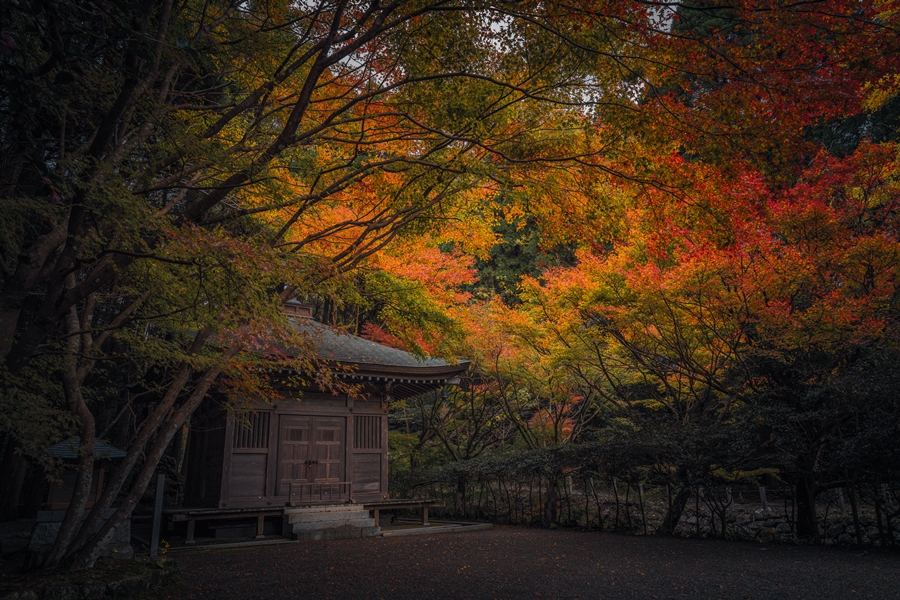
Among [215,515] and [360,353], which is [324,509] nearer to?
[215,515]

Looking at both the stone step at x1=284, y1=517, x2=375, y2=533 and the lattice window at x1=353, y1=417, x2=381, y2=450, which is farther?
the lattice window at x1=353, y1=417, x2=381, y2=450

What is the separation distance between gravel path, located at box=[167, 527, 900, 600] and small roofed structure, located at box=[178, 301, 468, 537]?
199 centimetres

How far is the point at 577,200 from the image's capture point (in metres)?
6.54

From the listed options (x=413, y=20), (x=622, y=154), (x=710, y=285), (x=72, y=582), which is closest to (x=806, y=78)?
(x=622, y=154)

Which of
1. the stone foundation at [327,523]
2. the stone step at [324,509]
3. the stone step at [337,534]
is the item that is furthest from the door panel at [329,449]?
the stone step at [337,534]

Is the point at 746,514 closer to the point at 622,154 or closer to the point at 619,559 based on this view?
the point at 619,559

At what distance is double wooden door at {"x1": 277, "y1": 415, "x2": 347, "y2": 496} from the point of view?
1130cm

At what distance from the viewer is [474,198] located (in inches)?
307

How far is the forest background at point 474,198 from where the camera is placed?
13.8 feet

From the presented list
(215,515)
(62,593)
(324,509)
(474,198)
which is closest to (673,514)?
(324,509)

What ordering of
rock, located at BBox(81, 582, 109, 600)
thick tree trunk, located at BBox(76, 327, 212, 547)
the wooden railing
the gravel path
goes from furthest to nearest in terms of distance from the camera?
1. the wooden railing
2. the gravel path
3. thick tree trunk, located at BBox(76, 327, 212, 547)
4. rock, located at BBox(81, 582, 109, 600)

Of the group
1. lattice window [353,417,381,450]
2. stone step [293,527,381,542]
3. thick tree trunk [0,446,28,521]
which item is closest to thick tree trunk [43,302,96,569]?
stone step [293,527,381,542]

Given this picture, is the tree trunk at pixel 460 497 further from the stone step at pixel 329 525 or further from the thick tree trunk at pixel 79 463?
the thick tree trunk at pixel 79 463

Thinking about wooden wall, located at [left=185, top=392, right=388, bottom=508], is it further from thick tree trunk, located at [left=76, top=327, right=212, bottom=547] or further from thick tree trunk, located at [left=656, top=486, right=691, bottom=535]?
thick tree trunk, located at [left=656, top=486, right=691, bottom=535]
